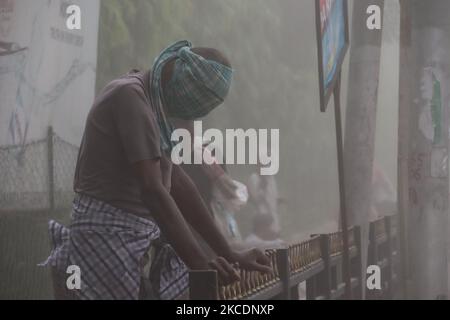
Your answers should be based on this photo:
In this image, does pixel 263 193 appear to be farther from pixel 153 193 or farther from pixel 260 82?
pixel 153 193

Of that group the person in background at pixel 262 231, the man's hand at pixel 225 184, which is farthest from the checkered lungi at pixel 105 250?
the person in background at pixel 262 231

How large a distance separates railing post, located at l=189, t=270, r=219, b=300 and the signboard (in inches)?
46.0

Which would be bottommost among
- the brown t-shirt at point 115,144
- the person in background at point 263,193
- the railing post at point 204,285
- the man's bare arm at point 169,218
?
the person in background at point 263,193

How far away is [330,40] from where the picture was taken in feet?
12.3

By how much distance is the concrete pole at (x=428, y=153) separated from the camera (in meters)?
5.91

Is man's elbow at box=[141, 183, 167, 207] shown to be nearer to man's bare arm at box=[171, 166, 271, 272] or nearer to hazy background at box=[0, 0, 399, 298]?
man's bare arm at box=[171, 166, 271, 272]

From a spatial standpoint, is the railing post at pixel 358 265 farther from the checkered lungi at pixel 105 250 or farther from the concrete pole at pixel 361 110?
the checkered lungi at pixel 105 250

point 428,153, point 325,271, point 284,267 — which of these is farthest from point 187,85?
point 428,153

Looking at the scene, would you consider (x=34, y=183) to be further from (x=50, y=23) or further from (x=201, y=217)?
(x=201, y=217)

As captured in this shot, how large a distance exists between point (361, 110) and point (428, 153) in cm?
53

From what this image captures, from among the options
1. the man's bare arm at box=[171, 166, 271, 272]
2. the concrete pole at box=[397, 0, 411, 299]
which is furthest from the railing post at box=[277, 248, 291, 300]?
the concrete pole at box=[397, 0, 411, 299]

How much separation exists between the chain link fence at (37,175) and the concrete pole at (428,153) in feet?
7.43

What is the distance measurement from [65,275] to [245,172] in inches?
413
